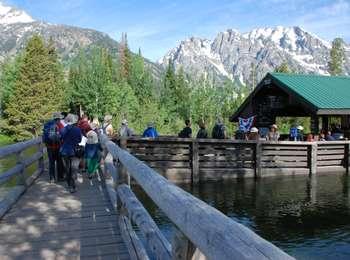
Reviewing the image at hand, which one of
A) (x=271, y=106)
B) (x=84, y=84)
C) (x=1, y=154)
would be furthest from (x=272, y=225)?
(x=84, y=84)

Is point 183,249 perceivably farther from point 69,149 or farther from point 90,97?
point 90,97

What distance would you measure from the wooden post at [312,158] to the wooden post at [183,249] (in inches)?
690

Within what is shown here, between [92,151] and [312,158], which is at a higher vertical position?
[92,151]

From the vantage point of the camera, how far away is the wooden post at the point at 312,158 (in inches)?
768

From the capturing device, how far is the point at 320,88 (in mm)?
23984

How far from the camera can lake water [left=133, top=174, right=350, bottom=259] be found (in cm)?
996

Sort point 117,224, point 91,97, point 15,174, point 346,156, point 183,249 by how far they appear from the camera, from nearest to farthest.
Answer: point 183,249, point 117,224, point 15,174, point 346,156, point 91,97

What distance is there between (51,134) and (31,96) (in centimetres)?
5485

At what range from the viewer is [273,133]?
70.2 ft

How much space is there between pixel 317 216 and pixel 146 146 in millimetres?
7256

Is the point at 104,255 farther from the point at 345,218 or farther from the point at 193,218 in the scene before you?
the point at 345,218

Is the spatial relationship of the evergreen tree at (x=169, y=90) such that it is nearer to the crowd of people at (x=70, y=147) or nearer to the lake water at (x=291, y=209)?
the lake water at (x=291, y=209)

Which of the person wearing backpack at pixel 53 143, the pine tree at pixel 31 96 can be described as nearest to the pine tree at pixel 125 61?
the pine tree at pixel 31 96

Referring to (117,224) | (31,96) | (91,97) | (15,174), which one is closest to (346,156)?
(15,174)
